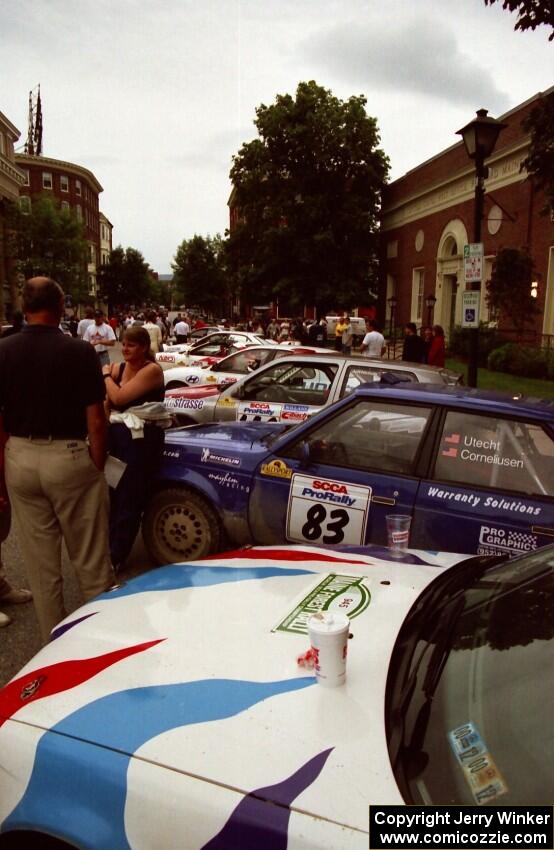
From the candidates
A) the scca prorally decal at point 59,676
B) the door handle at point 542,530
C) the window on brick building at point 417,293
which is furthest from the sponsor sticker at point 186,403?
the window on brick building at point 417,293

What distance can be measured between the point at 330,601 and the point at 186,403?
6847mm

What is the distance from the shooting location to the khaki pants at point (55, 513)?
3.31 metres

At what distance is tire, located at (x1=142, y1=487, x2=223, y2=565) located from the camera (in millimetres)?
4523

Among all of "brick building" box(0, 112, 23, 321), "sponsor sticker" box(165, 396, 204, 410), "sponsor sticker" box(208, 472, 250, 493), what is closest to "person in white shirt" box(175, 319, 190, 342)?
"sponsor sticker" box(165, 396, 204, 410)

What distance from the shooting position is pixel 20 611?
4.20 m

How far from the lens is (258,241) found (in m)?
37.2

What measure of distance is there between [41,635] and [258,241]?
35.6 meters

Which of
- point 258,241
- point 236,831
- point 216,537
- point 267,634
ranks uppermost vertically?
point 258,241

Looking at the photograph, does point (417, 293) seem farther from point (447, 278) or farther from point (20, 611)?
point (20, 611)

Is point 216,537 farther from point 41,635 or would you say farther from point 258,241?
point 258,241

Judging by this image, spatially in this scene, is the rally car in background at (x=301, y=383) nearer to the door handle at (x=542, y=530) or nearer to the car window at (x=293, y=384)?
the car window at (x=293, y=384)

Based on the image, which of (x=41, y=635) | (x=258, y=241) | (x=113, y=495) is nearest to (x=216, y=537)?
(x=113, y=495)

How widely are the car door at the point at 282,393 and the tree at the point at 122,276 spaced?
7800cm

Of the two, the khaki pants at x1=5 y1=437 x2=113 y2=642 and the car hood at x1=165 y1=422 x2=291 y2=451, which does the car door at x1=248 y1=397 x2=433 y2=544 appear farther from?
the khaki pants at x1=5 y1=437 x2=113 y2=642
